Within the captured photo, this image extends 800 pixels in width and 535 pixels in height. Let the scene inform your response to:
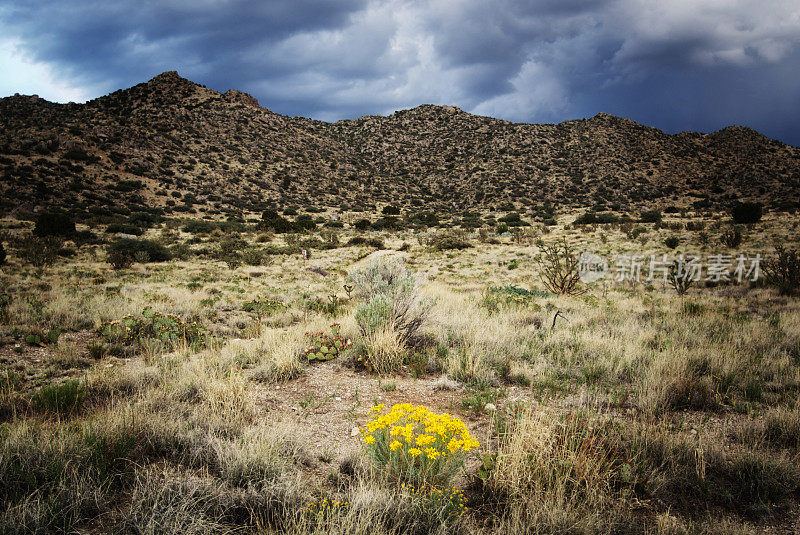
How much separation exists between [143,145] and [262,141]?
65.9 feet

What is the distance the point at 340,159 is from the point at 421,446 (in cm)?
7285

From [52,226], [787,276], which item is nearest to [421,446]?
[787,276]

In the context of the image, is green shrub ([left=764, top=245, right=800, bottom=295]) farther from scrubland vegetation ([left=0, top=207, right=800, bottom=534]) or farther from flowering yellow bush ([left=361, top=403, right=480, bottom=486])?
flowering yellow bush ([left=361, top=403, right=480, bottom=486])

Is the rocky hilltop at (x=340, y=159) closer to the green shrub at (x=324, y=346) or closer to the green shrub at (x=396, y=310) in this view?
the green shrub at (x=324, y=346)

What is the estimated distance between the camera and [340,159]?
232ft

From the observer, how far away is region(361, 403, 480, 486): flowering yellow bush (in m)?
2.73

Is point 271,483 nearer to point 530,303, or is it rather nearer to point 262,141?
point 530,303

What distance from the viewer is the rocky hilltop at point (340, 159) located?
38.9 metres

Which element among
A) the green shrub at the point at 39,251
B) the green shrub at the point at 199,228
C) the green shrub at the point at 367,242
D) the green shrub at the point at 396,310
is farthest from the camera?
the green shrub at the point at 199,228

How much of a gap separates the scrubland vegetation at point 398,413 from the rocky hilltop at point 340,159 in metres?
33.3

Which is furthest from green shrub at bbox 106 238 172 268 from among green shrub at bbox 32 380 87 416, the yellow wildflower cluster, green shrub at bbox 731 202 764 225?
green shrub at bbox 731 202 764 225

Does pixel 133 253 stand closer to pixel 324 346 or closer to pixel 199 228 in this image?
pixel 199 228

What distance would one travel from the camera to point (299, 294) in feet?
39.3

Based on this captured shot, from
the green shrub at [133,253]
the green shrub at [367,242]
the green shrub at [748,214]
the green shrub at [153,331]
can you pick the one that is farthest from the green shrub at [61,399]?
the green shrub at [748,214]
